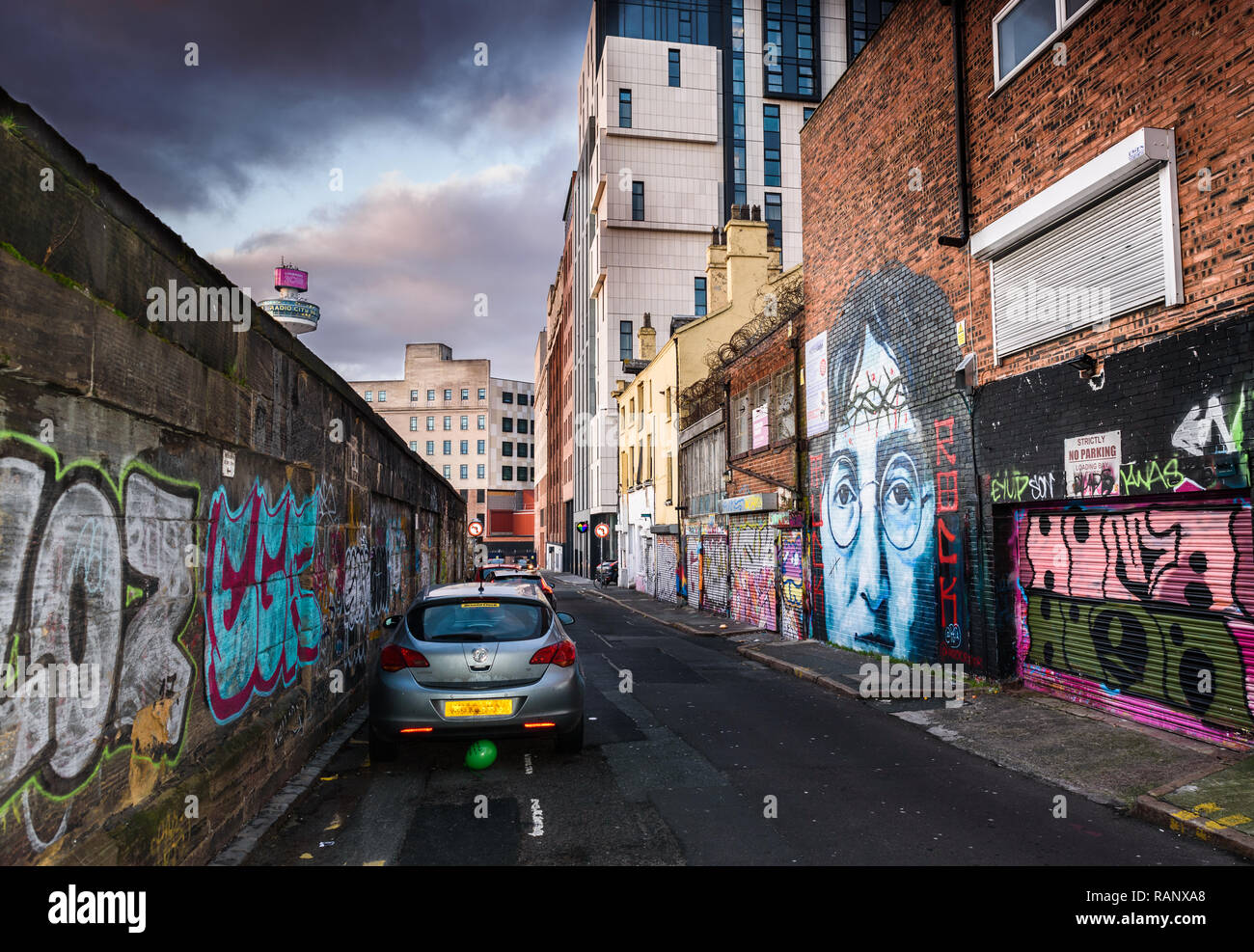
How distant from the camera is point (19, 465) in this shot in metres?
3.15

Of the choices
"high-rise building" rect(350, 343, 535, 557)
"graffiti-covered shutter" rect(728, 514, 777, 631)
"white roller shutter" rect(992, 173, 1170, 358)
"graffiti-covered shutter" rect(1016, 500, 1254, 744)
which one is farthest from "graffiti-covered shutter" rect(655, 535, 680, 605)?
"high-rise building" rect(350, 343, 535, 557)

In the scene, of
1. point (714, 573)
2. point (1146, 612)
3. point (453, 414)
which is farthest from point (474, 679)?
point (453, 414)

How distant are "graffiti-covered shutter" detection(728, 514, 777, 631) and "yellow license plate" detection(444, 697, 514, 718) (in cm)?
1288

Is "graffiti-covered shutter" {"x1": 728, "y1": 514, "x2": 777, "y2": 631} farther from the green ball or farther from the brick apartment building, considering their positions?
the green ball

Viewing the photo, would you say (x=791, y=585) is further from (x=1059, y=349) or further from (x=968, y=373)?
(x=1059, y=349)

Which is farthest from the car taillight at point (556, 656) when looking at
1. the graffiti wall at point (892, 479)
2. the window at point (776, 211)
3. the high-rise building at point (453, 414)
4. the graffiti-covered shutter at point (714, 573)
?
the high-rise building at point (453, 414)

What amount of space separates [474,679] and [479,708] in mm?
246

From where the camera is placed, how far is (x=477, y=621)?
717cm

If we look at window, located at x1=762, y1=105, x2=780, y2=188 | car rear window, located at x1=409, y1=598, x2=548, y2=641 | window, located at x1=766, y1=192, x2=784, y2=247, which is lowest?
car rear window, located at x1=409, y1=598, x2=548, y2=641

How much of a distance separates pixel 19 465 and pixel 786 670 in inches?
456

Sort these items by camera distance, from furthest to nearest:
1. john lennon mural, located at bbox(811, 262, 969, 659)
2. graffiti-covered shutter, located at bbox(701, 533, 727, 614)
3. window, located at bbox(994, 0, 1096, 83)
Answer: graffiti-covered shutter, located at bbox(701, 533, 727, 614)
john lennon mural, located at bbox(811, 262, 969, 659)
window, located at bbox(994, 0, 1096, 83)

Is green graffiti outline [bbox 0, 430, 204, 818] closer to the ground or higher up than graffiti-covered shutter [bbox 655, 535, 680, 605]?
higher up

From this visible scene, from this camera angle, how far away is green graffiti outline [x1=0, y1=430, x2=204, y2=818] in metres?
3.14

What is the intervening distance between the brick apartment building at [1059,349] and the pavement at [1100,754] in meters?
0.38
